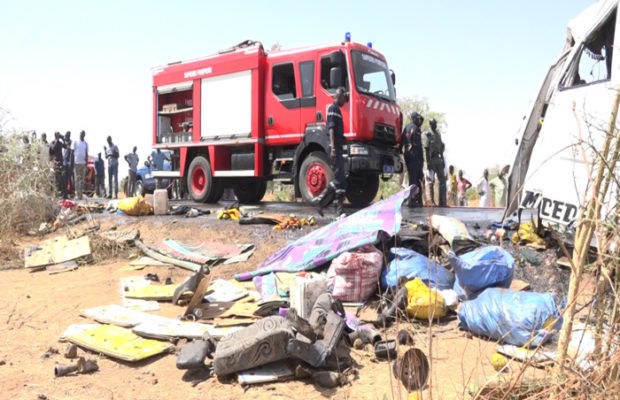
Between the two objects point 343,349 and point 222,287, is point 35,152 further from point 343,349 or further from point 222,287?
point 343,349

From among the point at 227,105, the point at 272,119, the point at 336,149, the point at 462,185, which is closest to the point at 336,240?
the point at 336,149

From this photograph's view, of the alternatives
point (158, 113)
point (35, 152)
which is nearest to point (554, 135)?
point (35, 152)

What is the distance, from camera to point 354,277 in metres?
4.80

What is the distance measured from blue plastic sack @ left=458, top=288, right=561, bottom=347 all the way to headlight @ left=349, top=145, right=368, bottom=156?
5021mm

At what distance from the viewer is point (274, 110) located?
33.8 ft

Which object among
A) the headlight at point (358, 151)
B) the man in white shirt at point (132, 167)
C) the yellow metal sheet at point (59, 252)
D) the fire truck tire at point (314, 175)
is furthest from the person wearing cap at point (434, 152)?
the man in white shirt at point (132, 167)

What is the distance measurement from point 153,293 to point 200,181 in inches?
278

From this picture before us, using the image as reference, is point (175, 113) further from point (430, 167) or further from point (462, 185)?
point (462, 185)

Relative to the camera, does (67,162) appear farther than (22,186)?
Yes

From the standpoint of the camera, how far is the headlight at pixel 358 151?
893 cm

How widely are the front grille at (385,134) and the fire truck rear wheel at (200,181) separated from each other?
4241 millimetres

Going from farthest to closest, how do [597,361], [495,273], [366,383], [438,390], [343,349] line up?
1. [495,273]
2. [343,349]
3. [366,383]
4. [438,390]
5. [597,361]

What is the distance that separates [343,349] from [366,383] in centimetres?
50

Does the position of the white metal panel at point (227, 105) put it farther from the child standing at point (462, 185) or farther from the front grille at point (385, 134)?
the child standing at point (462, 185)
